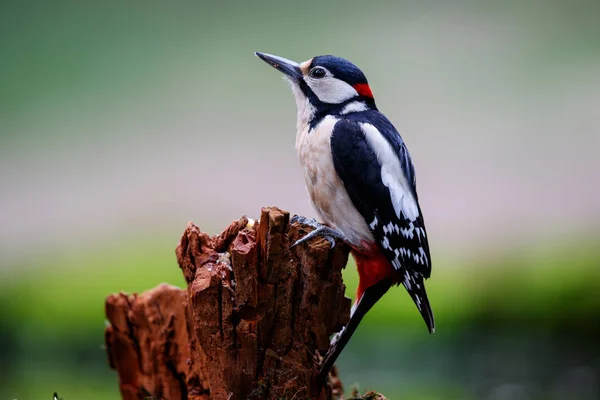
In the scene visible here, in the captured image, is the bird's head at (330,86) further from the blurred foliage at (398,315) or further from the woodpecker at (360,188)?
the blurred foliage at (398,315)

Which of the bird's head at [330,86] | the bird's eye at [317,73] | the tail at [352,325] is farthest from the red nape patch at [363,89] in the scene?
the tail at [352,325]

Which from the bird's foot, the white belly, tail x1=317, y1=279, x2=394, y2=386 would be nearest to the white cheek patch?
the white belly

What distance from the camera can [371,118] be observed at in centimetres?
224

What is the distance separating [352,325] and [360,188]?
1.40 feet

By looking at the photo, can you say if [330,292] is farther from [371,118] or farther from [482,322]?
[482,322]

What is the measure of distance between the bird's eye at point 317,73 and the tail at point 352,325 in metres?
0.69

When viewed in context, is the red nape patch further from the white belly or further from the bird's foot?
the bird's foot

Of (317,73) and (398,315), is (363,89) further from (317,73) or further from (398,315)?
(398,315)

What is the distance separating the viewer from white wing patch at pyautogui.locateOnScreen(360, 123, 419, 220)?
7.08 ft

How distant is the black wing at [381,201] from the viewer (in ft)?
6.96

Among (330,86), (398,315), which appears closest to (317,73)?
(330,86)

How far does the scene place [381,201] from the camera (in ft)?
7.00

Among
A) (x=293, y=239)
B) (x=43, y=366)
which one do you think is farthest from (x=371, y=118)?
(x=43, y=366)

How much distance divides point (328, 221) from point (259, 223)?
27 centimetres
